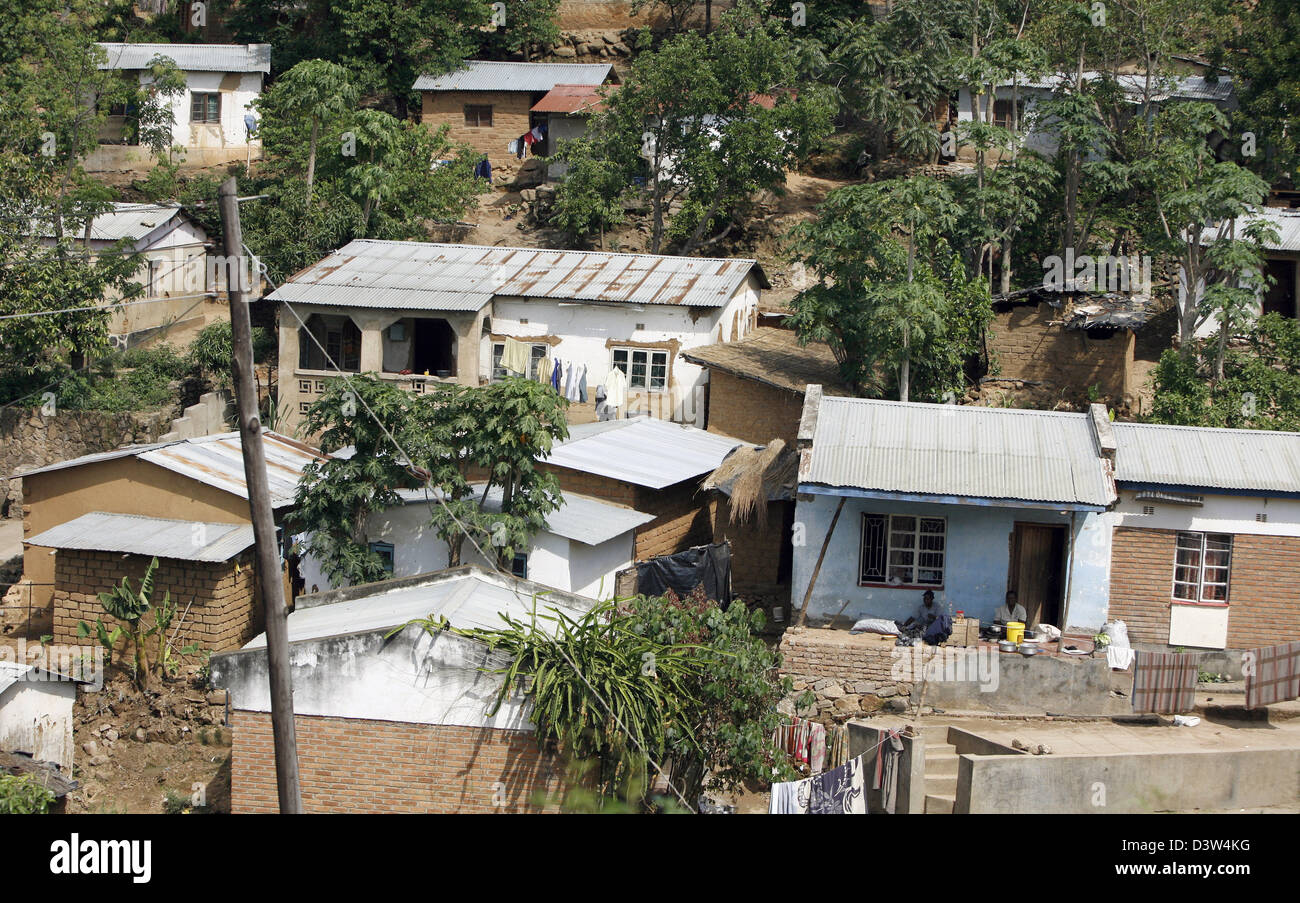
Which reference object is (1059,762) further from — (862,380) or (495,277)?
(495,277)

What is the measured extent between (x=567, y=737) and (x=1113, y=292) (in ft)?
65.4

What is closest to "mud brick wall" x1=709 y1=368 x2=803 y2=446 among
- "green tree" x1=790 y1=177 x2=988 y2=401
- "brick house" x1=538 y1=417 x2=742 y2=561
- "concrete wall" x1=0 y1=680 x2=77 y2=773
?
"brick house" x1=538 y1=417 x2=742 y2=561

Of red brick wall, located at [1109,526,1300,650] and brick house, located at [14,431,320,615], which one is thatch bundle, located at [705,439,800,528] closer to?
red brick wall, located at [1109,526,1300,650]

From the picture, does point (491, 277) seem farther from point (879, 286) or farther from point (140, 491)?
point (140, 491)

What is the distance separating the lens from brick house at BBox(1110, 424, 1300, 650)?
18.8 meters

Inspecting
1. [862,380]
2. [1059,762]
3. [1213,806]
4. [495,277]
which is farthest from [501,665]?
[495,277]

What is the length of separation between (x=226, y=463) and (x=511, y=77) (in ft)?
76.5

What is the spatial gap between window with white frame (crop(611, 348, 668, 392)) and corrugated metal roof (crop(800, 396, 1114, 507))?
7.24 metres

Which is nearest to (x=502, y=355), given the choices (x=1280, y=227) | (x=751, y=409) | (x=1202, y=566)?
(x=751, y=409)

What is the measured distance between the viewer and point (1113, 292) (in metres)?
28.5

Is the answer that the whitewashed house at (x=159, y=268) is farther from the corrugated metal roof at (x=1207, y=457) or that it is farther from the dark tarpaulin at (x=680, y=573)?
the corrugated metal roof at (x=1207, y=457)

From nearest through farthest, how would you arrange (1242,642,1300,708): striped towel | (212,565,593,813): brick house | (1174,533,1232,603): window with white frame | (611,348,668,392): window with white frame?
(212,565,593,813): brick house < (1242,642,1300,708): striped towel < (1174,533,1232,603): window with white frame < (611,348,668,392): window with white frame

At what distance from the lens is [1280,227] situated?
89.6 feet

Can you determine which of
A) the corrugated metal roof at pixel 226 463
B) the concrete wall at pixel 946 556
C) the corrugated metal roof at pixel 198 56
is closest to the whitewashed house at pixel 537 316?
the corrugated metal roof at pixel 226 463
